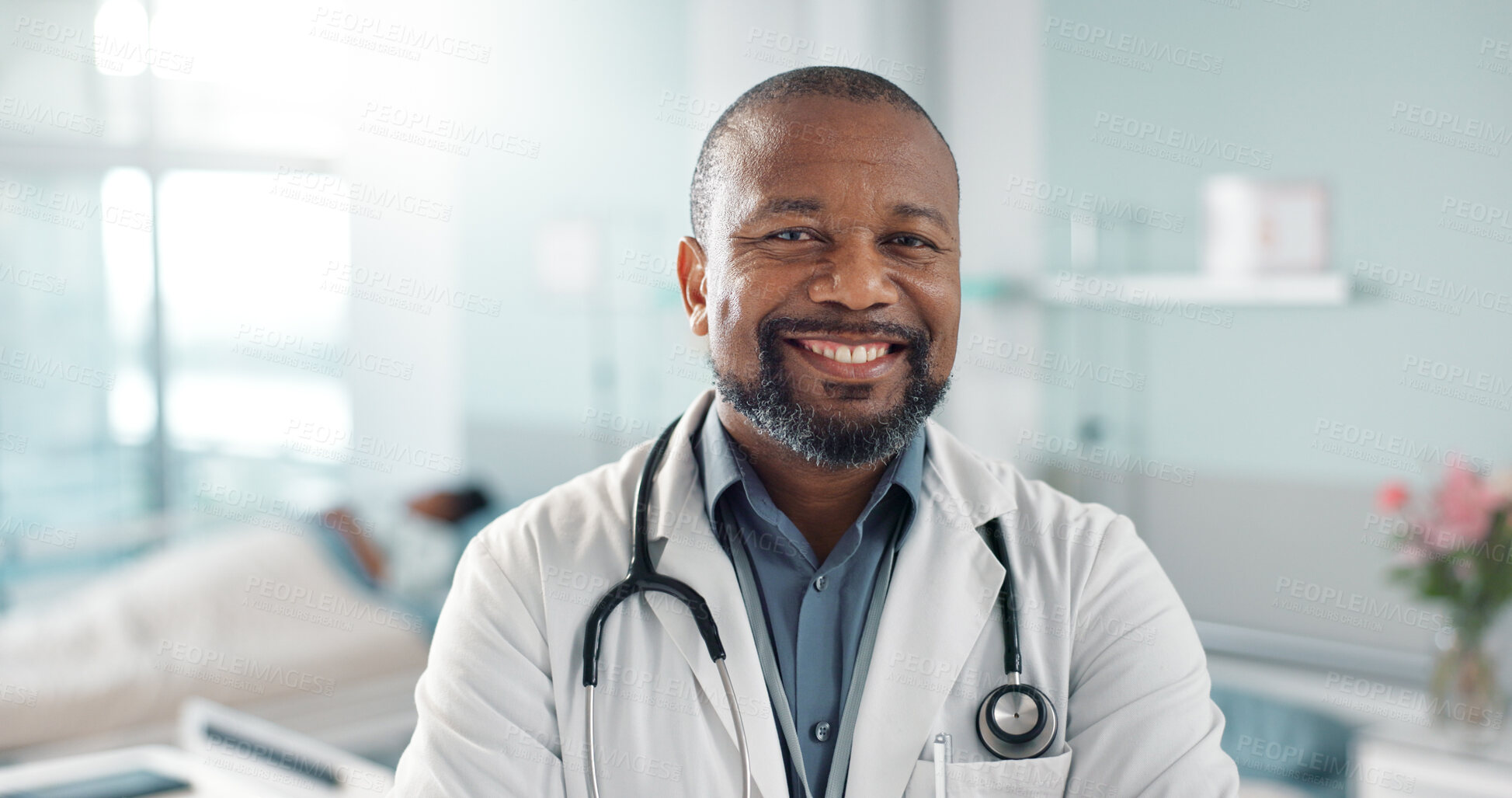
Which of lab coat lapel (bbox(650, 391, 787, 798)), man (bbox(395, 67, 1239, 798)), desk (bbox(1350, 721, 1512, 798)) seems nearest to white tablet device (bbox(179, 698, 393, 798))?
man (bbox(395, 67, 1239, 798))

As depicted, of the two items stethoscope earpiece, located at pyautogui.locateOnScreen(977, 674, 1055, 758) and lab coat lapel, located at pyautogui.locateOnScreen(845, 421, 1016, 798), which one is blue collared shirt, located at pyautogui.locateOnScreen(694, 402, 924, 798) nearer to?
lab coat lapel, located at pyautogui.locateOnScreen(845, 421, 1016, 798)

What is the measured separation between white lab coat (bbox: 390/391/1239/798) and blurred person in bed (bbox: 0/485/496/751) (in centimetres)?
208

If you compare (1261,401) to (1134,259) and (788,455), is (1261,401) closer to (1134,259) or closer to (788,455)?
(1134,259)

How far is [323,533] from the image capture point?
3.40 meters

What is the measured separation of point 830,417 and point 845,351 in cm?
7

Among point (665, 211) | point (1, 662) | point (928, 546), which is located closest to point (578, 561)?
point (928, 546)

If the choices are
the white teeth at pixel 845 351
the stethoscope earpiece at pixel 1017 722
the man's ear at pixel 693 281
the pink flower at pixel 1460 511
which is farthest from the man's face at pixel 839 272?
the pink flower at pixel 1460 511

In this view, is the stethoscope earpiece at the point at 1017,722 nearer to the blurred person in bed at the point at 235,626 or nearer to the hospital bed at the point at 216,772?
the hospital bed at the point at 216,772

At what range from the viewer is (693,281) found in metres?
1.26

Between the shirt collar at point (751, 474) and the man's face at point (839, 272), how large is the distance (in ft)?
0.15

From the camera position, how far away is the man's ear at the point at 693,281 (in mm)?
1241

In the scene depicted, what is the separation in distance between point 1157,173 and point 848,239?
1948 millimetres

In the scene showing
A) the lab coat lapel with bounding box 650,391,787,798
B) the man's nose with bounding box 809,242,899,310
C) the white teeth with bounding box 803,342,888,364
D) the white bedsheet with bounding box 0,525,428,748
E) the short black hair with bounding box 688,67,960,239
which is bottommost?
the white bedsheet with bounding box 0,525,428,748

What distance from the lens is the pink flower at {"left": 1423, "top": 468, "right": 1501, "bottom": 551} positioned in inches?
78.4
